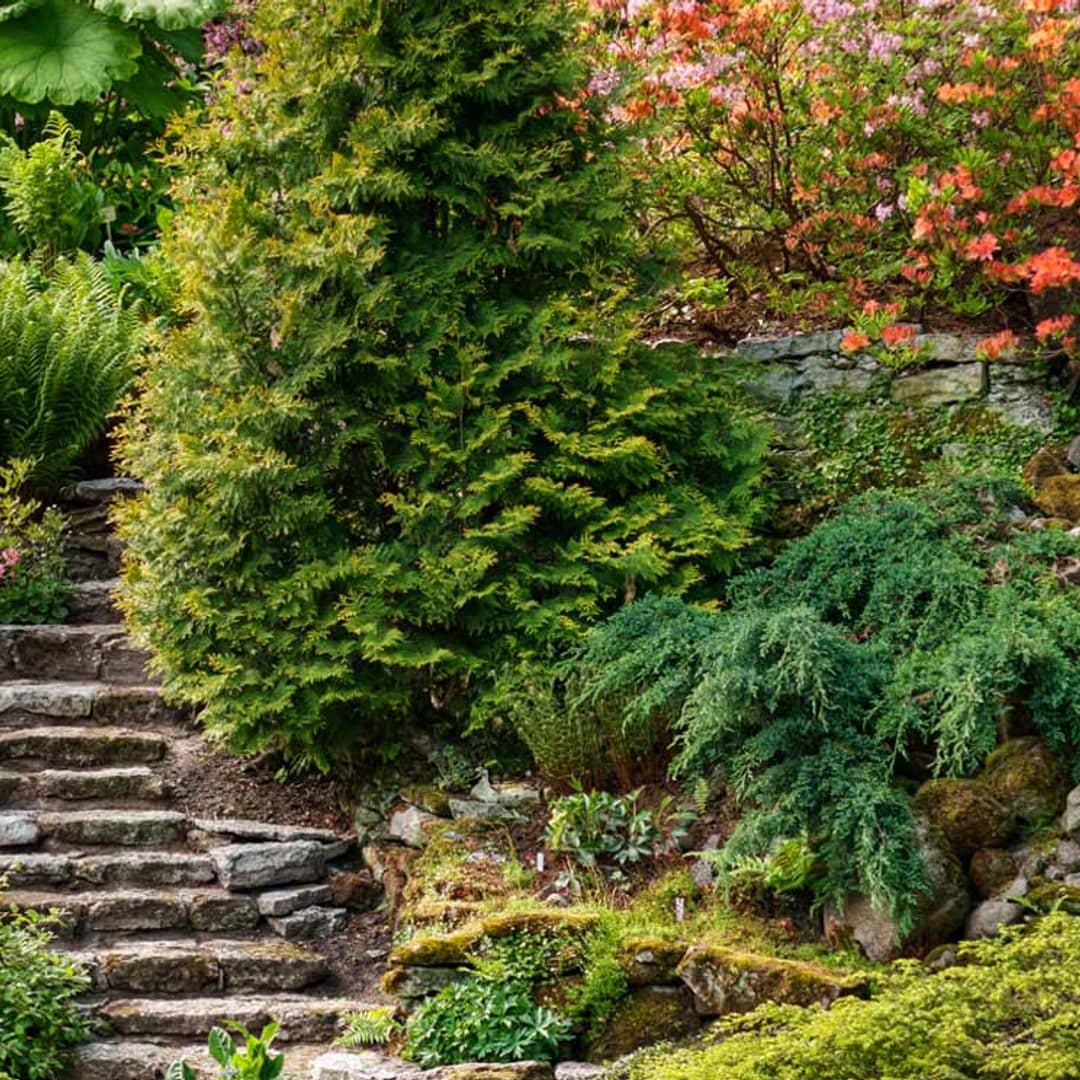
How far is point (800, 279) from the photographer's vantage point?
818 cm

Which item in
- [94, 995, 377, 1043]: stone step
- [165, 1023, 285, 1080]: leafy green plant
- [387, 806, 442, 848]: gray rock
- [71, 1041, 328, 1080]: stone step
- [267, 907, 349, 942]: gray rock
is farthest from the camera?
[387, 806, 442, 848]: gray rock

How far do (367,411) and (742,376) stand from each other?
1929 mm

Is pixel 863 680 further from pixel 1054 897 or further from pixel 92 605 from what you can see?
pixel 92 605

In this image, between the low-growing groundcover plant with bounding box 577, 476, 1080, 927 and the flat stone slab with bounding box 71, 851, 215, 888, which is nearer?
the low-growing groundcover plant with bounding box 577, 476, 1080, 927

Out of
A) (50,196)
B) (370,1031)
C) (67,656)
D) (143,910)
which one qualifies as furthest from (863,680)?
(50,196)

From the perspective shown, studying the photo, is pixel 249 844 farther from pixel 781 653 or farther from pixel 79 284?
pixel 79 284

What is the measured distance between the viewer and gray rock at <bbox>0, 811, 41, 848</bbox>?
251 inches

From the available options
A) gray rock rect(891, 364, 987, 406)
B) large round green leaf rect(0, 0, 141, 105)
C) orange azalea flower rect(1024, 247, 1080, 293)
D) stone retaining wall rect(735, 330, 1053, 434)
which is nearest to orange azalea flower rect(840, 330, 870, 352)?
stone retaining wall rect(735, 330, 1053, 434)

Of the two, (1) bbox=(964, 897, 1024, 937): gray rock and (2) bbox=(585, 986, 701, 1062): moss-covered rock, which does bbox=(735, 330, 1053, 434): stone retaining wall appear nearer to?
(1) bbox=(964, 897, 1024, 937): gray rock

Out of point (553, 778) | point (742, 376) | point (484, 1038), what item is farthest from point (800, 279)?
point (484, 1038)

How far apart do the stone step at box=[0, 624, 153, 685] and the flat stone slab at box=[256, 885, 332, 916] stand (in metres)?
1.79

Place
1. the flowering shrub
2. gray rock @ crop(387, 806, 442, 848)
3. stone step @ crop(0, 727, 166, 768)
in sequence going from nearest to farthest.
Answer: gray rock @ crop(387, 806, 442, 848) → stone step @ crop(0, 727, 166, 768) → the flowering shrub

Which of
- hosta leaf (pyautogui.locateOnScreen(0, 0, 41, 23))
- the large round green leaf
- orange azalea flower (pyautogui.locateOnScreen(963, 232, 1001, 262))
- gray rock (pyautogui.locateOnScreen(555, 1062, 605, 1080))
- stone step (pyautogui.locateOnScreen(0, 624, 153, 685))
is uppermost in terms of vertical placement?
hosta leaf (pyautogui.locateOnScreen(0, 0, 41, 23))

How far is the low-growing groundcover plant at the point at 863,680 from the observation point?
199 inches
